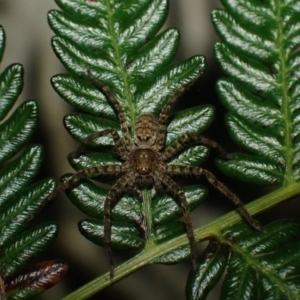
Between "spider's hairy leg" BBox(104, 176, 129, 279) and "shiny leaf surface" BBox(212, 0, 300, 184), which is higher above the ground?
"shiny leaf surface" BBox(212, 0, 300, 184)

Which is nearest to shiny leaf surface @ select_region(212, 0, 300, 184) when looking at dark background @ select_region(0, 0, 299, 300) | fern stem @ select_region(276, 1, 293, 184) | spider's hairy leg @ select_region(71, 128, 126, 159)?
fern stem @ select_region(276, 1, 293, 184)

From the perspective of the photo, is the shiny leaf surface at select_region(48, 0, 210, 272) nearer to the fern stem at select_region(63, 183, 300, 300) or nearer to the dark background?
the fern stem at select_region(63, 183, 300, 300)

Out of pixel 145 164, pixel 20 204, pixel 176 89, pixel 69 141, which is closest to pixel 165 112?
pixel 176 89

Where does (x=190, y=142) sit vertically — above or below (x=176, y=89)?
below

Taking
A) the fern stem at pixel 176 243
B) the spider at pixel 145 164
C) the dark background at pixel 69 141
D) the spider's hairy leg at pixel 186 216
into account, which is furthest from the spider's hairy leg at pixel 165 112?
the dark background at pixel 69 141

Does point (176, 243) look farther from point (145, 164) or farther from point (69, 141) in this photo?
point (69, 141)

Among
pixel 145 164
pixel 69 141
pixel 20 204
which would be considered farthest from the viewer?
pixel 69 141

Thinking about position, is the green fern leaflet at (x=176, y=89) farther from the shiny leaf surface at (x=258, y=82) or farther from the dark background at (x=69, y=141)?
the dark background at (x=69, y=141)

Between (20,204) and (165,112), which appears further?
(165,112)
